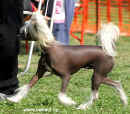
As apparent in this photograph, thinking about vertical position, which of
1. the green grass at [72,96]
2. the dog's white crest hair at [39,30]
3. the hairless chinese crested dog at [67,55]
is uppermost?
the dog's white crest hair at [39,30]

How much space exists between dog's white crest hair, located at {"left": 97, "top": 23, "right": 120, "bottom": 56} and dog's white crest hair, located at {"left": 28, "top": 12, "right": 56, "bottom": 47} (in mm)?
502

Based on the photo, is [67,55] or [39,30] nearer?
[39,30]

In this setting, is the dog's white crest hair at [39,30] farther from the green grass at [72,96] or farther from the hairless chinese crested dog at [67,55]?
the green grass at [72,96]

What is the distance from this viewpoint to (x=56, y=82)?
652 centimetres

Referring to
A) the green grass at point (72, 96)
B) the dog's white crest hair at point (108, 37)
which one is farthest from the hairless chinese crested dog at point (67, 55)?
the green grass at point (72, 96)

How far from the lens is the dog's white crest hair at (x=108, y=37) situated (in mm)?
4223

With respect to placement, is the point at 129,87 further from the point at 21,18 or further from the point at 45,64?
the point at 45,64

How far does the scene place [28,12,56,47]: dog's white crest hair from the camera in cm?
396

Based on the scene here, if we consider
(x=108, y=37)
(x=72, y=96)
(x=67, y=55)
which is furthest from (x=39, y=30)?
(x=72, y=96)

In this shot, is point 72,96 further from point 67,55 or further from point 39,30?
point 39,30

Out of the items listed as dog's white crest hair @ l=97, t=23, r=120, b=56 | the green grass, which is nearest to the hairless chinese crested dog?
dog's white crest hair @ l=97, t=23, r=120, b=56

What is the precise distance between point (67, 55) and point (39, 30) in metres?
0.34

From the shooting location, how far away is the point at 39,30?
398 centimetres

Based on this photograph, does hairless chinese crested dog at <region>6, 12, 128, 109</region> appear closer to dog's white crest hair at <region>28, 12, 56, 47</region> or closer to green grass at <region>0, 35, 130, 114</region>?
dog's white crest hair at <region>28, 12, 56, 47</region>
